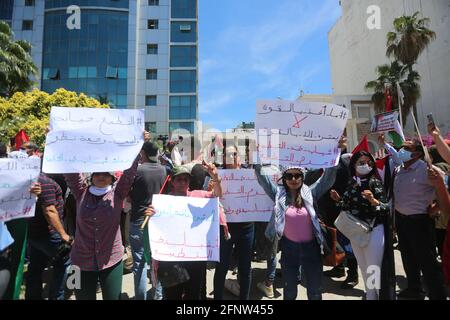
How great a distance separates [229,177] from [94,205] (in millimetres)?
1448

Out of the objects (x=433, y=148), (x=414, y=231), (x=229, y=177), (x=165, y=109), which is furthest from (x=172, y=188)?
(x=165, y=109)

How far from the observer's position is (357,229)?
333 centimetres

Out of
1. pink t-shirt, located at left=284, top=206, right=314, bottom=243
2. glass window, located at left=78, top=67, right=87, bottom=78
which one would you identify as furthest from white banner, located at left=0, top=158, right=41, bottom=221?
glass window, located at left=78, top=67, right=87, bottom=78

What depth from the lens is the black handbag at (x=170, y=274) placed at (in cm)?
294

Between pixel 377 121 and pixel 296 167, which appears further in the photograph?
pixel 377 121

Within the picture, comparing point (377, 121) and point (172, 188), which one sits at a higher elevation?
point (377, 121)

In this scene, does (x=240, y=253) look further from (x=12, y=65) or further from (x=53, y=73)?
(x=53, y=73)

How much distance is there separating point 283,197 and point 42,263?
2.79 metres

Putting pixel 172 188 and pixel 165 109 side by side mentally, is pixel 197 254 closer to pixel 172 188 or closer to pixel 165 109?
pixel 172 188

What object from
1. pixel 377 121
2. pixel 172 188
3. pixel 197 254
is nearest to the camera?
pixel 197 254

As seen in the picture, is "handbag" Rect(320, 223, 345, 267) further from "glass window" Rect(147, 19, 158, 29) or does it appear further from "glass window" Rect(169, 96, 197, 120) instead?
"glass window" Rect(147, 19, 158, 29)

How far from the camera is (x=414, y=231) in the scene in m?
3.58

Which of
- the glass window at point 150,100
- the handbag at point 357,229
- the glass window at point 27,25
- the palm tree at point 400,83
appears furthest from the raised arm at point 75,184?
the glass window at point 27,25

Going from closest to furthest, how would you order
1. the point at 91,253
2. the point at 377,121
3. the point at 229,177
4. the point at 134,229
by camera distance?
the point at 91,253
the point at 229,177
the point at 134,229
the point at 377,121
